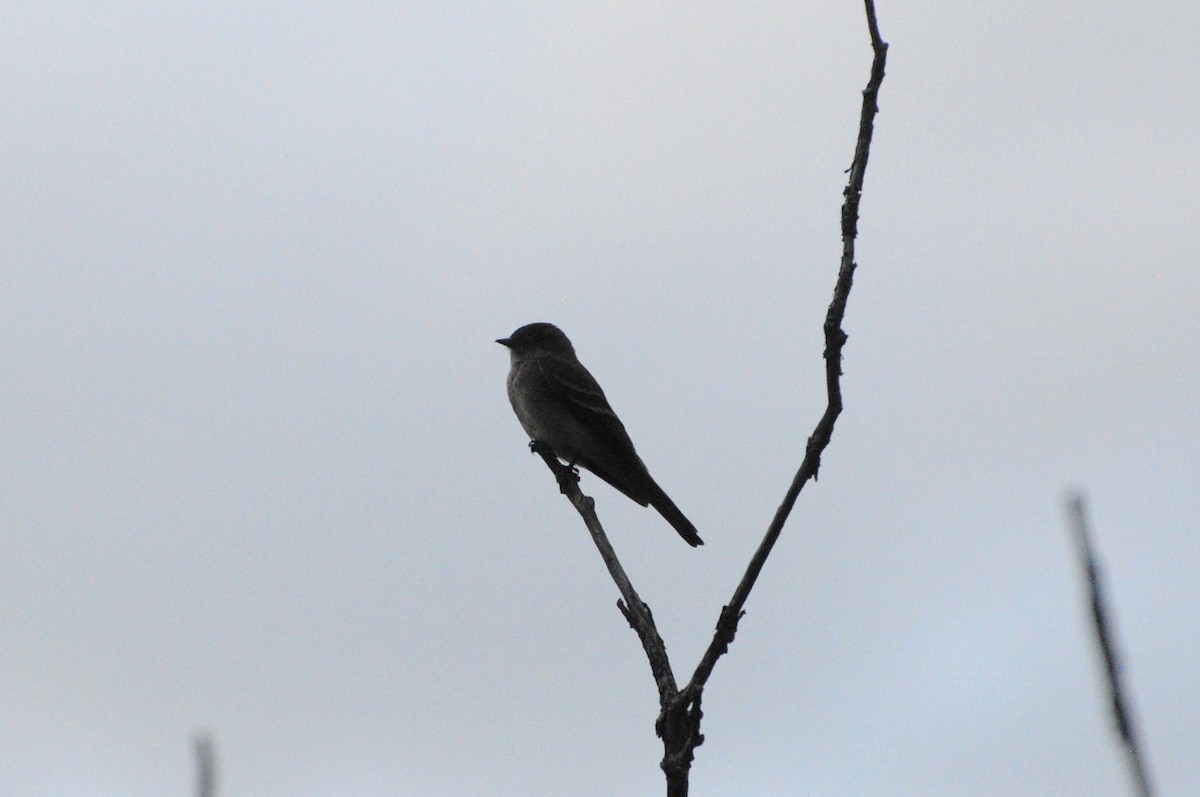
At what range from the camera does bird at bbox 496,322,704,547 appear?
12.2 m

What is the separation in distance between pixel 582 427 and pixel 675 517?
4.64 feet

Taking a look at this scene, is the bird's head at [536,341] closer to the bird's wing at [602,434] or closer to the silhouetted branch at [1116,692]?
the bird's wing at [602,434]

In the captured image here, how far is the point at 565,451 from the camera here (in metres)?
12.6

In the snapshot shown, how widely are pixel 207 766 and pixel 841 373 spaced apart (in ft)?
7.58

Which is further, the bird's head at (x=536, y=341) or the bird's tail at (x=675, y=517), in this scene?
the bird's head at (x=536, y=341)

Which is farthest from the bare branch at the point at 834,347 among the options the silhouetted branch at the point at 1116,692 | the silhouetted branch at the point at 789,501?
the silhouetted branch at the point at 1116,692

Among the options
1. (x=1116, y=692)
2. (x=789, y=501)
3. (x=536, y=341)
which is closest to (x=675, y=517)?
(x=536, y=341)

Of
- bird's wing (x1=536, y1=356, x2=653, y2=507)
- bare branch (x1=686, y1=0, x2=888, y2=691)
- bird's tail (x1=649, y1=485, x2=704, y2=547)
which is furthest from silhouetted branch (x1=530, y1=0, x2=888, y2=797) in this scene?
bird's wing (x1=536, y1=356, x2=653, y2=507)

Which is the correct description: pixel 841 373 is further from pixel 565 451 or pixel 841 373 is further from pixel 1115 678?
pixel 565 451

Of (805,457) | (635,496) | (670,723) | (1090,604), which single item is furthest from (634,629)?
(635,496)

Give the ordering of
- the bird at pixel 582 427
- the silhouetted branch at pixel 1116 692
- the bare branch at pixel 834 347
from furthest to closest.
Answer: the bird at pixel 582 427
the bare branch at pixel 834 347
the silhouetted branch at pixel 1116 692

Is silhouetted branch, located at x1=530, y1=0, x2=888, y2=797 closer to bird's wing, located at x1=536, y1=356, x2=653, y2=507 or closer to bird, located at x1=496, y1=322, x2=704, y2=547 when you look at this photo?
bird, located at x1=496, y1=322, x2=704, y2=547

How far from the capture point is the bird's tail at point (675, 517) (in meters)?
11.7

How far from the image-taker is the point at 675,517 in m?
11.8
